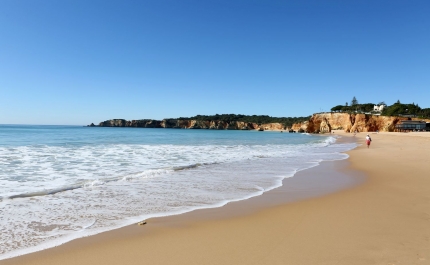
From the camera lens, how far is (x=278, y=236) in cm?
398

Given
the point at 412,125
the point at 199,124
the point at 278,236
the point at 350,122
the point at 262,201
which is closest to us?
the point at 278,236

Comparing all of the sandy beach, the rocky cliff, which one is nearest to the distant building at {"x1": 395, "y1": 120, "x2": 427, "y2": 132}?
the sandy beach

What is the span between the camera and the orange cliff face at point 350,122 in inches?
3191

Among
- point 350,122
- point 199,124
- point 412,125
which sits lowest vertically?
point 412,125

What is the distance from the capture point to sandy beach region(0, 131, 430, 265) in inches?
129

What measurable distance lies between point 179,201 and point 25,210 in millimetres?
3018

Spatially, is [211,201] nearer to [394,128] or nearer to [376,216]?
[376,216]

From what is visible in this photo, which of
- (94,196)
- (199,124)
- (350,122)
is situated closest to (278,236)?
(94,196)

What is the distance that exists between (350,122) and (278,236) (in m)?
95.6

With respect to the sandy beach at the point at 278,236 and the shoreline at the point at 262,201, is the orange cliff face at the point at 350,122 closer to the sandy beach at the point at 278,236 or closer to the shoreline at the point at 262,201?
the shoreline at the point at 262,201

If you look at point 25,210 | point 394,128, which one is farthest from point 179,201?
point 394,128

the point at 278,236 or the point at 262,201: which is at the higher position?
the point at 278,236

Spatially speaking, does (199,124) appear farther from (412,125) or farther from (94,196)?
(94,196)

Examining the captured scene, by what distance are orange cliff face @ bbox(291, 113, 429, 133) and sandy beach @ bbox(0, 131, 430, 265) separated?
87702mm
